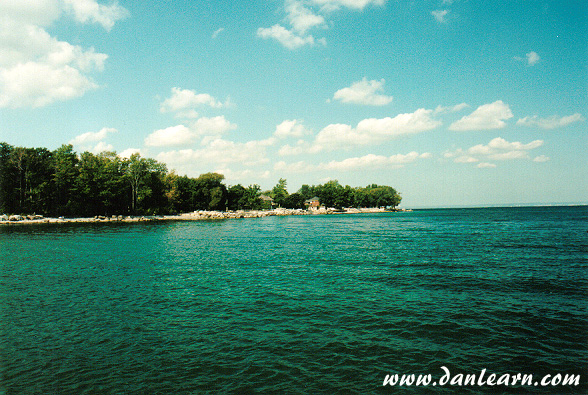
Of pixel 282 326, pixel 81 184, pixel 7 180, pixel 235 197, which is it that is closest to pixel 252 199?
pixel 235 197

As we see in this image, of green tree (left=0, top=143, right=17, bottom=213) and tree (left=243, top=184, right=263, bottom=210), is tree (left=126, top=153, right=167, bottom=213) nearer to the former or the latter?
green tree (left=0, top=143, right=17, bottom=213)

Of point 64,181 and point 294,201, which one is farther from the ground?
point 64,181

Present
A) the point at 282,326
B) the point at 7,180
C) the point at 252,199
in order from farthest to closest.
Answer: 1. the point at 252,199
2. the point at 7,180
3. the point at 282,326

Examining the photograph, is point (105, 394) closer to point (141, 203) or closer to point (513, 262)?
point (513, 262)

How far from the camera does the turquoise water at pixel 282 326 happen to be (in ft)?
32.2

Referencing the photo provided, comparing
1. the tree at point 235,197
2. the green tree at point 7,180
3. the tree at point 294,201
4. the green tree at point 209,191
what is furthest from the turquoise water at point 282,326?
the tree at point 294,201

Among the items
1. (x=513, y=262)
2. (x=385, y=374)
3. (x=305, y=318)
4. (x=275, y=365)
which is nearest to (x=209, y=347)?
(x=275, y=365)

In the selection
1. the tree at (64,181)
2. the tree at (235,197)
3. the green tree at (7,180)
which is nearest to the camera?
the green tree at (7,180)

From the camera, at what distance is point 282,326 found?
13656mm

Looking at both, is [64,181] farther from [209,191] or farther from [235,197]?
[235,197]

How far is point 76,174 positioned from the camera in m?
96.2

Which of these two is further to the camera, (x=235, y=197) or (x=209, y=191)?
(x=235, y=197)

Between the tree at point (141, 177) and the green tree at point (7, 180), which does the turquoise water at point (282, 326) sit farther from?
the tree at point (141, 177)

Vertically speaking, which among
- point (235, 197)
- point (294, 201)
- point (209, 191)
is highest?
point (209, 191)
